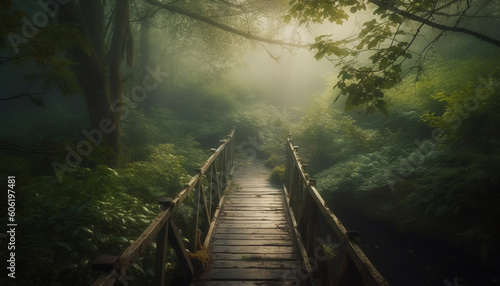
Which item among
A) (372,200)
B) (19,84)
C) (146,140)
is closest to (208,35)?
(146,140)

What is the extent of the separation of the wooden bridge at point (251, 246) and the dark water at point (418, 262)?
1.11 metres

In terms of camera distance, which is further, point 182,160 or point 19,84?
point 19,84

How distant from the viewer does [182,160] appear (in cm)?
891

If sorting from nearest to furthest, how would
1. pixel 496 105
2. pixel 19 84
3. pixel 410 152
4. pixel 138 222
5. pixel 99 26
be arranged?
pixel 138 222
pixel 496 105
pixel 99 26
pixel 410 152
pixel 19 84

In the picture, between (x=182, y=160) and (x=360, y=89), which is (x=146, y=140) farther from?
(x=360, y=89)

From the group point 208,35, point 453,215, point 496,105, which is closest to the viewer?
point 453,215

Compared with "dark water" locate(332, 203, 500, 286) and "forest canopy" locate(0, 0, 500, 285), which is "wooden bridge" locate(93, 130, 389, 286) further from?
"dark water" locate(332, 203, 500, 286)

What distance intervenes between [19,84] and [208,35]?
20355mm

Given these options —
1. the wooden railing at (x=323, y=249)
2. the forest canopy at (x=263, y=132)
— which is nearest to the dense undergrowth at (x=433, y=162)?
the forest canopy at (x=263, y=132)

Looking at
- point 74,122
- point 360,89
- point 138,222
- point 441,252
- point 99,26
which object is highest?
point 99,26

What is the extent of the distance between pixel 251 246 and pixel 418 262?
437 cm

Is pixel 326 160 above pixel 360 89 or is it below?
below

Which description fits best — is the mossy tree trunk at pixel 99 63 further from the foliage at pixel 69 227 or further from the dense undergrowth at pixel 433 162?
the dense undergrowth at pixel 433 162

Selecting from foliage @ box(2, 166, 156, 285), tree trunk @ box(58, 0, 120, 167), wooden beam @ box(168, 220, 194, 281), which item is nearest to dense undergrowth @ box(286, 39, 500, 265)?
wooden beam @ box(168, 220, 194, 281)
